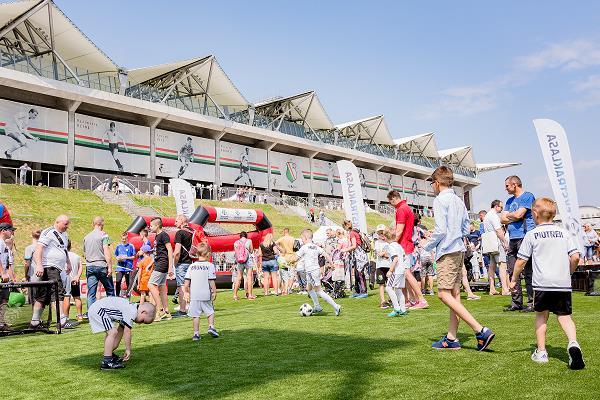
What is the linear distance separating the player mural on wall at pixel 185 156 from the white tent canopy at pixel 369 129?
23125 millimetres

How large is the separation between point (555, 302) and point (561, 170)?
31.0 ft

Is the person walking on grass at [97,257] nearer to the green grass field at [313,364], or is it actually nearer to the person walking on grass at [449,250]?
the green grass field at [313,364]

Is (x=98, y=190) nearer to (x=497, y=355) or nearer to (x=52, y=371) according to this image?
(x=52, y=371)

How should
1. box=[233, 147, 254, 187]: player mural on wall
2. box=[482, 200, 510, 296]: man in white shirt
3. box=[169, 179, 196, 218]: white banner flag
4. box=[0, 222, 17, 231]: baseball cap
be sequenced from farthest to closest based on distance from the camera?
1. box=[233, 147, 254, 187]: player mural on wall
2. box=[169, 179, 196, 218]: white banner flag
3. box=[482, 200, 510, 296]: man in white shirt
4. box=[0, 222, 17, 231]: baseball cap

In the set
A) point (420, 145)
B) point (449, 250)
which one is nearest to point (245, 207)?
point (449, 250)

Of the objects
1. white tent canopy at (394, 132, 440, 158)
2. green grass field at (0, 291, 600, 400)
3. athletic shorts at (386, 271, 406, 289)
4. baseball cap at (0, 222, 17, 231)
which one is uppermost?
white tent canopy at (394, 132, 440, 158)

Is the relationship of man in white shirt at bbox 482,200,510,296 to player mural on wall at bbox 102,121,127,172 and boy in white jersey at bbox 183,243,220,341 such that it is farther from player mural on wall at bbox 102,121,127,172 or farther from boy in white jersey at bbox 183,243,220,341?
player mural on wall at bbox 102,121,127,172

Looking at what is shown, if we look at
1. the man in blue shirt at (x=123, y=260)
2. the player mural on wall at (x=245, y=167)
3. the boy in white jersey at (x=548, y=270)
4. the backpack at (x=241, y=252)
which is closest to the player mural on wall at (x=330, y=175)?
the player mural on wall at (x=245, y=167)

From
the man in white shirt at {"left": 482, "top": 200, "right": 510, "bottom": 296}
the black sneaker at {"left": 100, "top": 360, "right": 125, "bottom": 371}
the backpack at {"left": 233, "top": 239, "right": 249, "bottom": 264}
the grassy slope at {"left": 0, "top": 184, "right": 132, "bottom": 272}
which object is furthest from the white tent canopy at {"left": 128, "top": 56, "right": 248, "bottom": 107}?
the black sneaker at {"left": 100, "top": 360, "right": 125, "bottom": 371}

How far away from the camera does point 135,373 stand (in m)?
4.97

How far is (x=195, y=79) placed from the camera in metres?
42.3

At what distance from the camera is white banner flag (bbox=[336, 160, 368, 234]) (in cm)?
1794

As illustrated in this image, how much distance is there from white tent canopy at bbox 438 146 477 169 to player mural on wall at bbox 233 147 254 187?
1778 inches

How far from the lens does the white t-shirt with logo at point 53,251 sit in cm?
820
